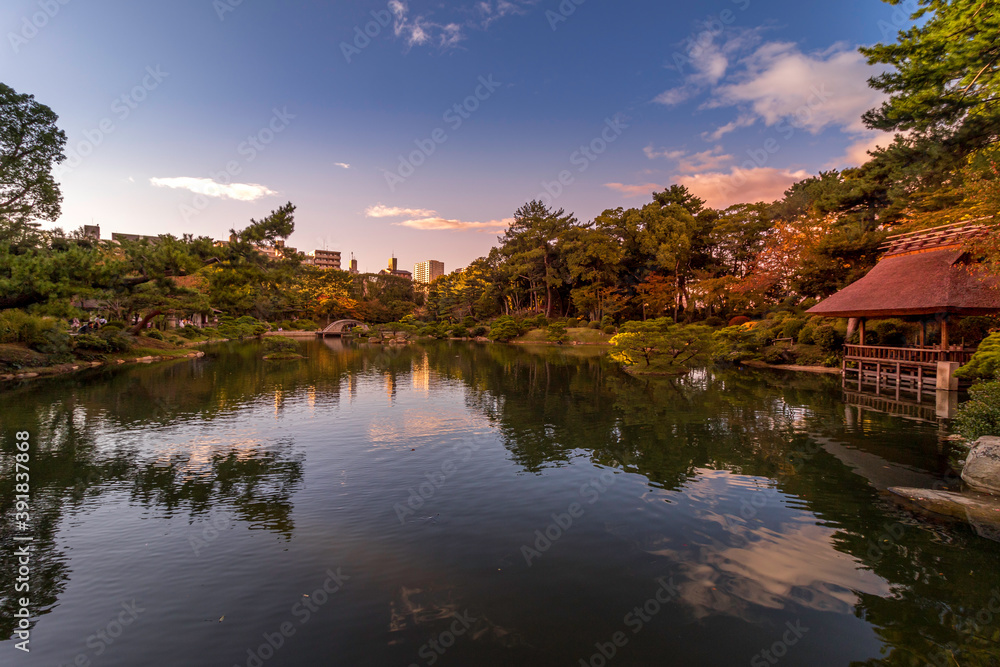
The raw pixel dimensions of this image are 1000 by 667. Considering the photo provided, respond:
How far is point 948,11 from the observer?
9.16 metres

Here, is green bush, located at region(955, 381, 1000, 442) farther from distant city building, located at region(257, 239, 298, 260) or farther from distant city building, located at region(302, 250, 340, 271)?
distant city building, located at region(302, 250, 340, 271)

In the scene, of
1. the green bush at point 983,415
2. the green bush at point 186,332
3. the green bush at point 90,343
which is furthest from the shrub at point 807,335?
the green bush at point 186,332

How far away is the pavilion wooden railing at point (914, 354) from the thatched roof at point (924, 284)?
1319 mm

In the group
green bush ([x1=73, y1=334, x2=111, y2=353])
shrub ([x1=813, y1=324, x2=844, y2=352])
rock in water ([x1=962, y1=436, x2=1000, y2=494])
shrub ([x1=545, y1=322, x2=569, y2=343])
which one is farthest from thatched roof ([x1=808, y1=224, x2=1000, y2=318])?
green bush ([x1=73, y1=334, x2=111, y2=353])

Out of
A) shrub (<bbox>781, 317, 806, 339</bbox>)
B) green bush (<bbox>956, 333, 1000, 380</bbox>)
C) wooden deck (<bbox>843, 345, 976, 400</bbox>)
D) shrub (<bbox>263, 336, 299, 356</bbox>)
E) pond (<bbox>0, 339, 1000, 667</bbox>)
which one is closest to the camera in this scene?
pond (<bbox>0, 339, 1000, 667</bbox>)

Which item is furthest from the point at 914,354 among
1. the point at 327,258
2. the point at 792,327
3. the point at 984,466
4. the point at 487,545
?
the point at 327,258

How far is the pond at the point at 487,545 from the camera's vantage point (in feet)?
15.2

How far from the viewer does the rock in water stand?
783cm

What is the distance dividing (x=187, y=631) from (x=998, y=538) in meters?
10.3

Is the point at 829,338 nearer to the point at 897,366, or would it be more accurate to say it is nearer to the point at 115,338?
the point at 897,366

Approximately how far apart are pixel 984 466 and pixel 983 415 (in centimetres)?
157

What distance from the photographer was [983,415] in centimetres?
901

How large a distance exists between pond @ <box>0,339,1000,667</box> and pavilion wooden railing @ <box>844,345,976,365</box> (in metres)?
5.38

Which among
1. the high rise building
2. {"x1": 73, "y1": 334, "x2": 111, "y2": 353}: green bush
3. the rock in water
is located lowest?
the rock in water
